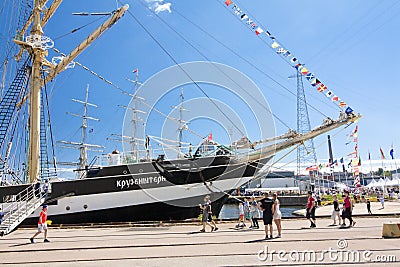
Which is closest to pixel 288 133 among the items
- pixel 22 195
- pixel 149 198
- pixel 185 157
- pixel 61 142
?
pixel 185 157

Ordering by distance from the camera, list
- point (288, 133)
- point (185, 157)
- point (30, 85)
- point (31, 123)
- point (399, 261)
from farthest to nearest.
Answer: point (30, 85) → point (31, 123) → point (288, 133) → point (185, 157) → point (399, 261)

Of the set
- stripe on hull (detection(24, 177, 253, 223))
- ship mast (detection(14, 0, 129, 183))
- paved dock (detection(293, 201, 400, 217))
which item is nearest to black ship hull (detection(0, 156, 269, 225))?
stripe on hull (detection(24, 177, 253, 223))

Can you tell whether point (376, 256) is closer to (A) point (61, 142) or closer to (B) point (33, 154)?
(B) point (33, 154)

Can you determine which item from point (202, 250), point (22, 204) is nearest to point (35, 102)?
point (22, 204)

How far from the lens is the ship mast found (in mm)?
18781

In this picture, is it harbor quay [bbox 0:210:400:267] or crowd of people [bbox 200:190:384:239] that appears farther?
crowd of people [bbox 200:190:384:239]

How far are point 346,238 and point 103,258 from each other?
6453 millimetres

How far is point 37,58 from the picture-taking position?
20703 mm

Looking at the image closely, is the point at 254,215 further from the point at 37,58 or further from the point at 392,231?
the point at 37,58

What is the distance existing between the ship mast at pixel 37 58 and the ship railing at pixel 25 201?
216 cm

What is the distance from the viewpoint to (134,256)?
7062mm

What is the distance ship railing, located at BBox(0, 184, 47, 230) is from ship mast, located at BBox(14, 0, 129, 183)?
2.16 metres

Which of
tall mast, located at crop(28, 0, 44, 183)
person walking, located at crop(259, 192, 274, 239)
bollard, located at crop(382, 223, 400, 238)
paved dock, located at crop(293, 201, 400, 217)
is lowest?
paved dock, located at crop(293, 201, 400, 217)

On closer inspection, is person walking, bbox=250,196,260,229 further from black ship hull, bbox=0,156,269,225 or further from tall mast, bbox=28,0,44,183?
tall mast, bbox=28,0,44,183
